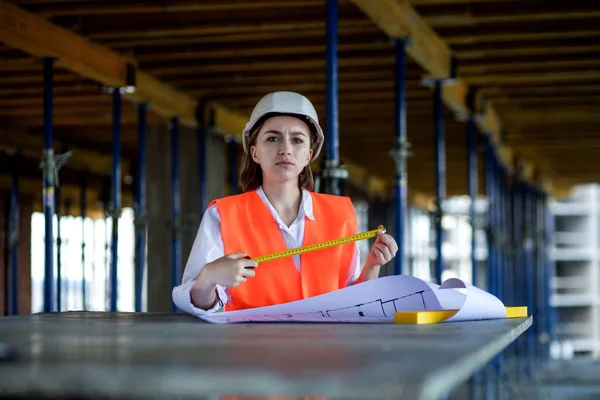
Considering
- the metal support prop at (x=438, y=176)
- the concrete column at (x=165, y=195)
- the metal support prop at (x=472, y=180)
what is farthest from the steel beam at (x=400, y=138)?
the concrete column at (x=165, y=195)

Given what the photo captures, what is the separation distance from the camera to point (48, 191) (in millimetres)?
8484

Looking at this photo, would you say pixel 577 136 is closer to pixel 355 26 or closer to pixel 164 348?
pixel 355 26

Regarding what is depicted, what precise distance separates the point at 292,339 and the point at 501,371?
1258 cm

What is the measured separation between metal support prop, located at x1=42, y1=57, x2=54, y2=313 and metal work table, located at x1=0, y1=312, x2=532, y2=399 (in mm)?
6418

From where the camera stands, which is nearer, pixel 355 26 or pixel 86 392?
pixel 86 392

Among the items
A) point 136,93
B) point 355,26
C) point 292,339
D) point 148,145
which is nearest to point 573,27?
point 355,26

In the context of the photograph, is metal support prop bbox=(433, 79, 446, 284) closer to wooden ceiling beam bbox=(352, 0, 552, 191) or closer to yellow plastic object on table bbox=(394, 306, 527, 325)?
wooden ceiling beam bbox=(352, 0, 552, 191)

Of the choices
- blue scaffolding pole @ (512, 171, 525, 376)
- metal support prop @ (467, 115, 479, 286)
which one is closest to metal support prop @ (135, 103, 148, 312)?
metal support prop @ (467, 115, 479, 286)

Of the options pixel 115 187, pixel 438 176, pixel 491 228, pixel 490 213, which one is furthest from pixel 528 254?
pixel 115 187

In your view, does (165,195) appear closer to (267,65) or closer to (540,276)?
(267,65)

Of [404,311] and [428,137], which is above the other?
[428,137]

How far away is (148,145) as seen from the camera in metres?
13.4

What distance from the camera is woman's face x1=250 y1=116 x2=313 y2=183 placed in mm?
3037

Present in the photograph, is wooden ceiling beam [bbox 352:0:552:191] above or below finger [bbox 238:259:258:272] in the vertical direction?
above
